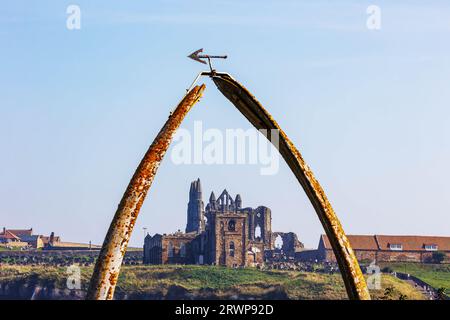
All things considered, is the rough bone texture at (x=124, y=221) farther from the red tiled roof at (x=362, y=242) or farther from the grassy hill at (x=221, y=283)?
the red tiled roof at (x=362, y=242)

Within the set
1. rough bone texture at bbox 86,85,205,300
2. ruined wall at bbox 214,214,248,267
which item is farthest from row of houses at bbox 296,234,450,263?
rough bone texture at bbox 86,85,205,300

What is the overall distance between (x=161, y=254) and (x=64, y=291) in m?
19.7

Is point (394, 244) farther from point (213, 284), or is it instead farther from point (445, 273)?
point (213, 284)

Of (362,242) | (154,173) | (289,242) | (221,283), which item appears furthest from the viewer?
(289,242)

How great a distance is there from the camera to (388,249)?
171 metres

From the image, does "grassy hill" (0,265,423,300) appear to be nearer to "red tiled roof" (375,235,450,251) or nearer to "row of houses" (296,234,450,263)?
"row of houses" (296,234,450,263)

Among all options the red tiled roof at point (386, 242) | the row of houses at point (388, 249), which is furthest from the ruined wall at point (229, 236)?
the red tiled roof at point (386, 242)

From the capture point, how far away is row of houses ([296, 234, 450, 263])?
170 meters

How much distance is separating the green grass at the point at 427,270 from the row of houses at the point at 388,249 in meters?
2.79

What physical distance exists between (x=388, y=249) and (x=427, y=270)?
9084 mm

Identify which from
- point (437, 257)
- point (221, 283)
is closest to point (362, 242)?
point (437, 257)

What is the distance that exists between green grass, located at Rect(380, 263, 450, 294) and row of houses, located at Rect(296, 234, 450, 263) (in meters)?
2.79

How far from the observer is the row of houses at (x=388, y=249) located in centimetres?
16962

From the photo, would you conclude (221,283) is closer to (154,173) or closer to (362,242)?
(362,242)
